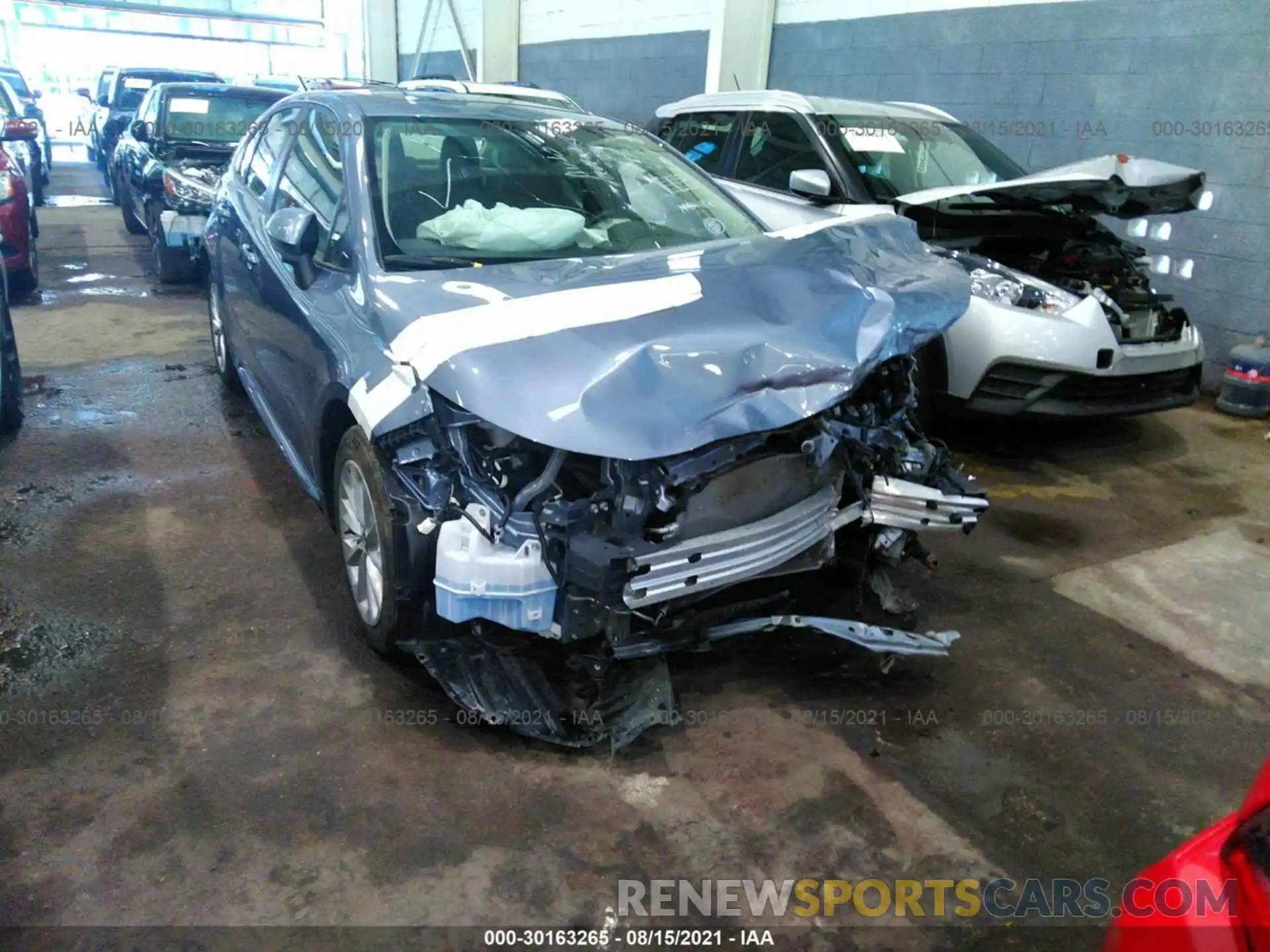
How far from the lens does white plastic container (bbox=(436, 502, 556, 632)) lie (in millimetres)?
2389

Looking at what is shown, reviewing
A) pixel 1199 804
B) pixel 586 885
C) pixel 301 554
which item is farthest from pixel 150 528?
pixel 1199 804

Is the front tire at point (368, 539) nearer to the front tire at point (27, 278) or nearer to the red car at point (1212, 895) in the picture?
the red car at point (1212, 895)

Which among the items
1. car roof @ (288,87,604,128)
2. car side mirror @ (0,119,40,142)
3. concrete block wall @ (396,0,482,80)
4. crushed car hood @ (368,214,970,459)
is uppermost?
concrete block wall @ (396,0,482,80)

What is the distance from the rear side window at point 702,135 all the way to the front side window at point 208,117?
4205mm

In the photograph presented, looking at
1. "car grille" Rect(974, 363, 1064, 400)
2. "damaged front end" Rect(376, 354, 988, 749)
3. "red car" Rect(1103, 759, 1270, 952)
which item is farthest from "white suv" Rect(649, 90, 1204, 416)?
"red car" Rect(1103, 759, 1270, 952)

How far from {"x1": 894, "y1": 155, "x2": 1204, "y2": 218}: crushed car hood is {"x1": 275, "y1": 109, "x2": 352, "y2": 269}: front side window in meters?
2.93

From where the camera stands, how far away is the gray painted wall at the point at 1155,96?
5.90 metres

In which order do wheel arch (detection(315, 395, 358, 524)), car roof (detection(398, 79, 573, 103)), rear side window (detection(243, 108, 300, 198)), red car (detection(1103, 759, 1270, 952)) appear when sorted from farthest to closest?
1. car roof (detection(398, 79, 573, 103))
2. rear side window (detection(243, 108, 300, 198))
3. wheel arch (detection(315, 395, 358, 524))
4. red car (detection(1103, 759, 1270, 952))

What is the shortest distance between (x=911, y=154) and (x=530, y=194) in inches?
124

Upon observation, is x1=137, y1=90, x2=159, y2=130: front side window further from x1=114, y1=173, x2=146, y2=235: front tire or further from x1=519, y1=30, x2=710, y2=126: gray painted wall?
x1=519, y1=30, x2=710, y2=126: gray painted wall

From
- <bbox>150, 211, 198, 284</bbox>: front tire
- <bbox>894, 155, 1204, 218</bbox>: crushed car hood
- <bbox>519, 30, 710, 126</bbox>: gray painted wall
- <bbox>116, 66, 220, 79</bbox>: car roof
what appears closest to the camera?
<bbox>894, 155, 1204, 218</bbox>: crushed car hood

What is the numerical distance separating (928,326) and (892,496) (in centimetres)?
55

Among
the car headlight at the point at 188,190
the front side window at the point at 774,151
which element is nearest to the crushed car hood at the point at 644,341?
the front side window at the point at 774,151

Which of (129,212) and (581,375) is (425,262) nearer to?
(581,375)
